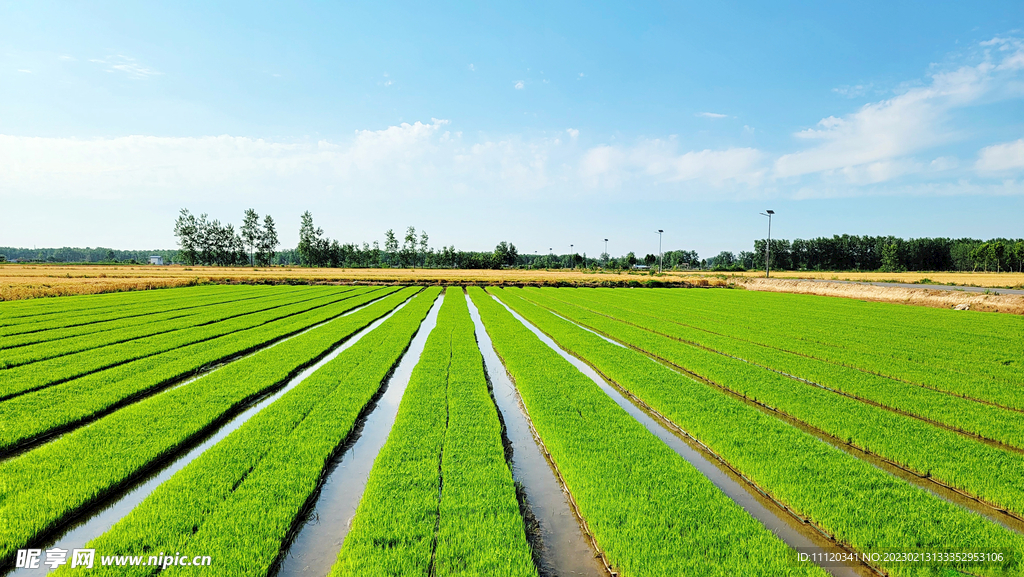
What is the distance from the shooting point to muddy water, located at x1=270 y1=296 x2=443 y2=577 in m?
4.65

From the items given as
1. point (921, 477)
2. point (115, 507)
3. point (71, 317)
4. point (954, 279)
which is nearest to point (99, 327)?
point (71, 317)

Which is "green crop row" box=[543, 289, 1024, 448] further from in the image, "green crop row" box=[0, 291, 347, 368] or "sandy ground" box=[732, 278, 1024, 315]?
"sandy ground" box=[732, 278, 1024, 315]

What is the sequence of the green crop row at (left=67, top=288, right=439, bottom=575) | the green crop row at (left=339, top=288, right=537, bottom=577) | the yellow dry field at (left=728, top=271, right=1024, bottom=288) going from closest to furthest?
the green crop row at (left=339, top=288, right=537, bottom=577)
the green crop row at (left=67, top=288, right=439, bottom=575)
the yellow dry field at (left=728, top=271, right=1024, bottom=288)

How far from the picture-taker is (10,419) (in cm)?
794

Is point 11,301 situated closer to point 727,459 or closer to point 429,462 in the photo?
point 429,462

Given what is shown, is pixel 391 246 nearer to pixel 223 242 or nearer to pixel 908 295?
pixel 223 242

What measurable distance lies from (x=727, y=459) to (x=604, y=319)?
60.0 ft

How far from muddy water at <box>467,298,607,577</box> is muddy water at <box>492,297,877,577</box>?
2.28 meters

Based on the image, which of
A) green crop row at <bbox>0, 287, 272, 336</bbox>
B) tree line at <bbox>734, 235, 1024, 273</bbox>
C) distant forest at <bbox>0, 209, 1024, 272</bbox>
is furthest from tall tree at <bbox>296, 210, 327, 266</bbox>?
tree line at <bbox>734, 235, 1024, 273</bbox>

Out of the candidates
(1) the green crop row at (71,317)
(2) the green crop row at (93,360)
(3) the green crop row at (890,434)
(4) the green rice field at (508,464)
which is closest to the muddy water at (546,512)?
(4) the green rice field at (508,464)

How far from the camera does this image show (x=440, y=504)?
17.5 feet

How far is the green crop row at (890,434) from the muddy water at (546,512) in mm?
5542

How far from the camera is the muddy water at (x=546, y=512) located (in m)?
4.61

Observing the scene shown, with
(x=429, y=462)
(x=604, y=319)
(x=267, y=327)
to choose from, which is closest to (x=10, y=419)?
(x=429, y=462)
